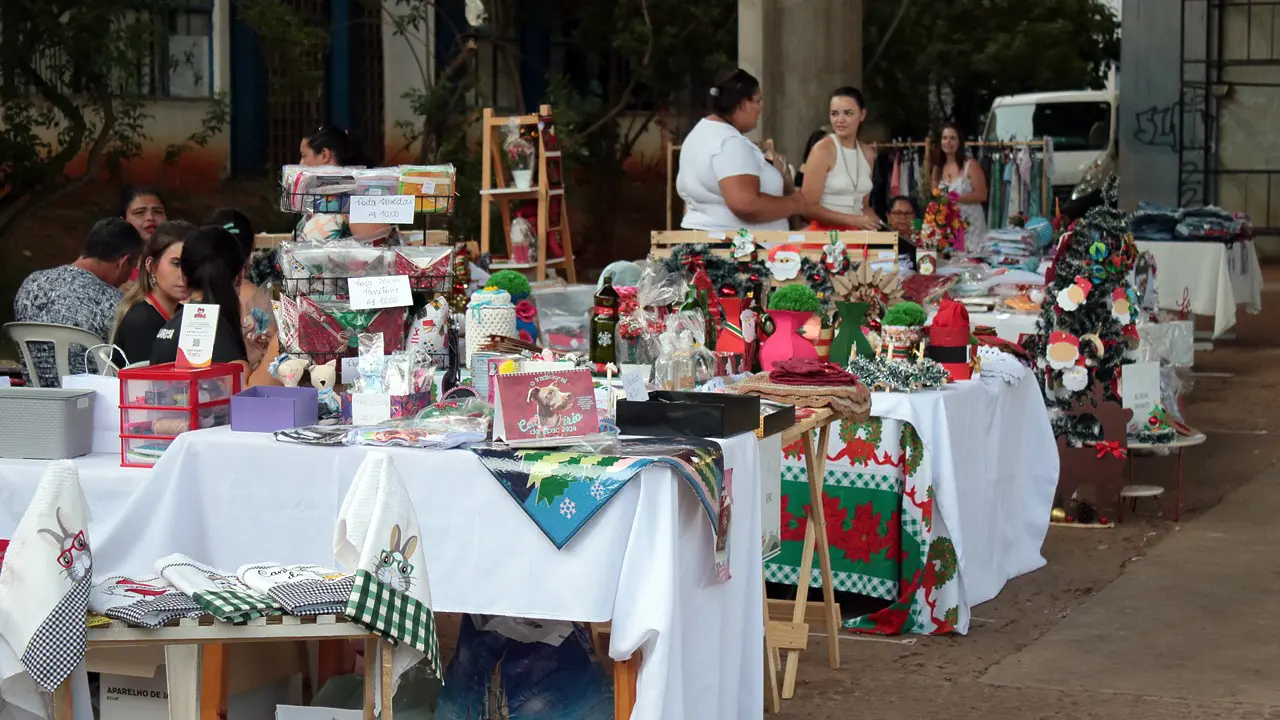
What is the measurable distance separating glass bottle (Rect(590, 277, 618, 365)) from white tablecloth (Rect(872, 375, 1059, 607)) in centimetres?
102

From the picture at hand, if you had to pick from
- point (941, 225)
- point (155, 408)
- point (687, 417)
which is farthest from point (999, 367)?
point (941, 225)

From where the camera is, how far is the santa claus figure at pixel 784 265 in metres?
6.03

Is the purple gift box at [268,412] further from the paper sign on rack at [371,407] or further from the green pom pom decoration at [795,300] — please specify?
the green pom pom decoration at [795,300]

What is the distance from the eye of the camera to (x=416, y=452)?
3709mm

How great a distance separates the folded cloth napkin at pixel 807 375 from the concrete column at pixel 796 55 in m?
9.88

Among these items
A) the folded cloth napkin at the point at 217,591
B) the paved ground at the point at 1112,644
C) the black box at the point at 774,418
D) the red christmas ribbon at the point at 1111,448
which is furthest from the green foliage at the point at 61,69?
the folded cloth napkin at the point at 217,591

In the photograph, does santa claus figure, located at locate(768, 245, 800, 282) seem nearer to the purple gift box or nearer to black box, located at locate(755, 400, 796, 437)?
black box, located at locate(755, 400, 796, 437)

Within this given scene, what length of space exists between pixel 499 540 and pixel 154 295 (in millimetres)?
2344

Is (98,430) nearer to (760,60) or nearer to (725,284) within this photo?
(725,284)

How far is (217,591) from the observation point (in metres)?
3.28

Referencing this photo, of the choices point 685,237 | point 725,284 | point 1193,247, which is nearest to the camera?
point 725,284

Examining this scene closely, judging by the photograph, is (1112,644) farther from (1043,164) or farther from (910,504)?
(1043,164)

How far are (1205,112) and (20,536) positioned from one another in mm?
16420

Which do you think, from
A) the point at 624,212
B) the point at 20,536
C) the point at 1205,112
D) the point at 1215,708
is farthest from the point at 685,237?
the point at 624,212
